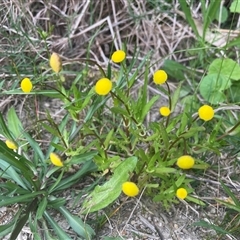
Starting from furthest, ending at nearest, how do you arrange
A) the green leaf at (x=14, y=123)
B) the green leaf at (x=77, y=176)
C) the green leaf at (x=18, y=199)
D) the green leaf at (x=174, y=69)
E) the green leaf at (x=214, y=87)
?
the green leaf at (x=174, y=69) → the green leaf at (x=214, y=87) → the green leaf at (x=14, y=123) → the green leaf at (x=77, y=176) → the green leaf at (x=18, y=199)

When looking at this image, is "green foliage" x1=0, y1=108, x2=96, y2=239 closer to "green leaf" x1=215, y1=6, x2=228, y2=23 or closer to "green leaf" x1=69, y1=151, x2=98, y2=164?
"green leaf" x1=69, y1=151, x2=98, y2=164

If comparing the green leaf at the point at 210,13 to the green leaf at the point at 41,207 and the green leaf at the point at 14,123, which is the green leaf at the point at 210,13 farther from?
the green leaf at the point at 41,207

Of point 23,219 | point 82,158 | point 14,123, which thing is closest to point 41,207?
point 23,219

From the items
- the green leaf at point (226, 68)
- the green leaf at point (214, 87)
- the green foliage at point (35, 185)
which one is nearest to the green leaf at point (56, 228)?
the green foliage at point (35, 185)

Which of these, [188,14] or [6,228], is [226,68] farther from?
[6,228]

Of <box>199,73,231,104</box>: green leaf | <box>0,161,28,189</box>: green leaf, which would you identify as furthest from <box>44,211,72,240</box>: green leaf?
<box>199,73,231,104</box>: green leaf

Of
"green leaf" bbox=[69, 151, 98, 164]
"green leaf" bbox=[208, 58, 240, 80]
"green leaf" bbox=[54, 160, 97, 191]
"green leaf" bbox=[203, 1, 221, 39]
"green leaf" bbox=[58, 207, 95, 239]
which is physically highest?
"green leaf" bbox=[203, 1, 221, 39]
